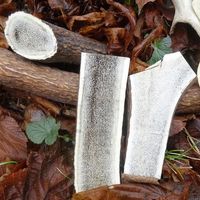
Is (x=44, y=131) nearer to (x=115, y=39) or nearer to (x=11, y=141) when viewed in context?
(x=11, y=141)

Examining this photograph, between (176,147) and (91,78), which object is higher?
(91,78)

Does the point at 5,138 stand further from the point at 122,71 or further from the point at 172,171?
the point at 172,171

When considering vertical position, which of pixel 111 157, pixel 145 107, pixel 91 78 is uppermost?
pixel 91 78

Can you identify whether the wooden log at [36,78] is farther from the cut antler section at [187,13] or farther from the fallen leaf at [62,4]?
the cut antler section at [187,13]

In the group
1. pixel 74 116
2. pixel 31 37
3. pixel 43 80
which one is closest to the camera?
pixel 31 37

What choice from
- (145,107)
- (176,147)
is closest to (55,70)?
(145,107)

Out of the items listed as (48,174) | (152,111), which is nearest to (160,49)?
(152,111)

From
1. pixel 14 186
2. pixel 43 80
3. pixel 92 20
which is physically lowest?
pixel 14 186

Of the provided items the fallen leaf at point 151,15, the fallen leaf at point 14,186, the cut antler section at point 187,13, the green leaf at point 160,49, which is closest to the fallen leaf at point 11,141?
the fallen leaf at point 14,186
